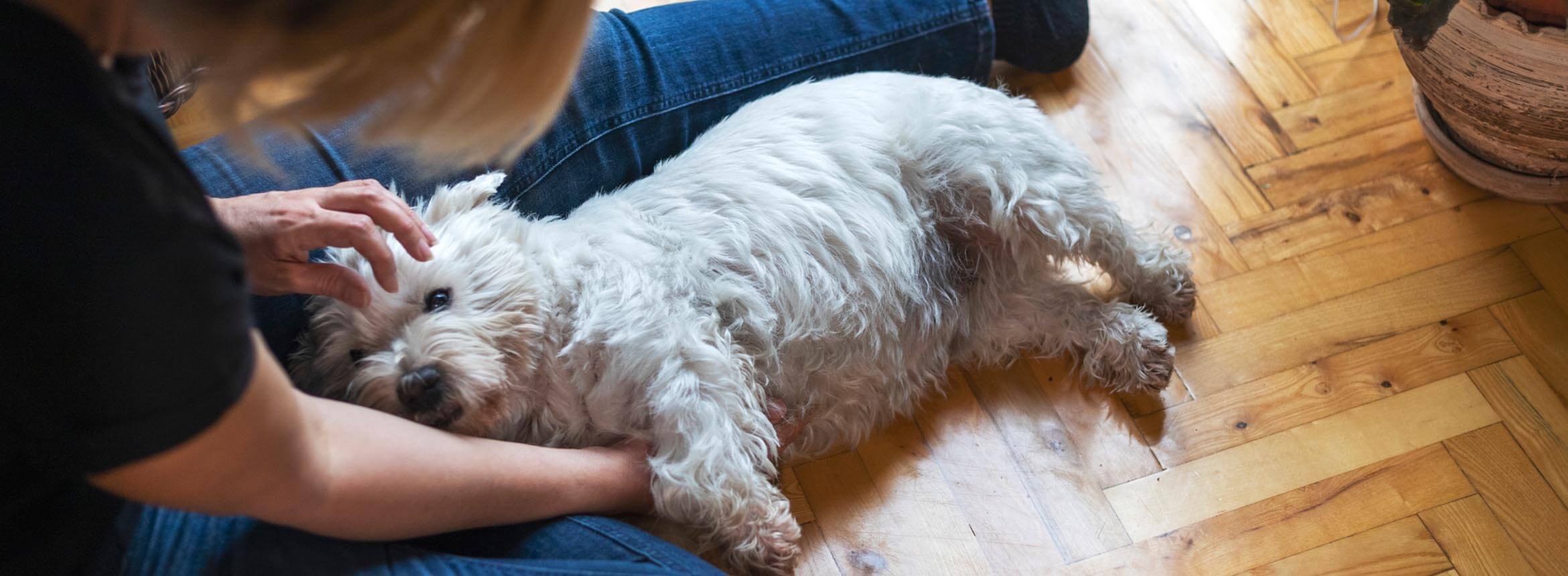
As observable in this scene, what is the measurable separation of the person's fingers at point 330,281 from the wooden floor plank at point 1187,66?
5.62ft

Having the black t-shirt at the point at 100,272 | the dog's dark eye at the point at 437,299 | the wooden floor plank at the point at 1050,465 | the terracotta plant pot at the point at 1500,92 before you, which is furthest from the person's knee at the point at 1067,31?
the black t-shirt at the point at 100,272

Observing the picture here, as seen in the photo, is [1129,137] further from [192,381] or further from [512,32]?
[192,381]

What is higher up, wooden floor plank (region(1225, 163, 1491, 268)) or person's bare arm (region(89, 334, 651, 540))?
person's bare arm (region(89, 334, 651, 540))

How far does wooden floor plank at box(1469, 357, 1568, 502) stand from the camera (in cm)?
174

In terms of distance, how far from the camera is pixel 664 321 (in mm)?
1485

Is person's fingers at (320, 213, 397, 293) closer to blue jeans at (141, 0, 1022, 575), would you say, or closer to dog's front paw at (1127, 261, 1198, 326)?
blue jeans at (141, 0, 1022, 575)

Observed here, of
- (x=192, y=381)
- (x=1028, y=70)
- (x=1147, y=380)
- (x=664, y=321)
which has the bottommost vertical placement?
(x=1147, y=380)

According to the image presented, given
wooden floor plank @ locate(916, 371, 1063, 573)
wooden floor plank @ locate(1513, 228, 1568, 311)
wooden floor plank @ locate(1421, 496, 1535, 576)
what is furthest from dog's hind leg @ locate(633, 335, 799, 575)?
wooden floor plank @ locate(1513, 228, 1568, 311)

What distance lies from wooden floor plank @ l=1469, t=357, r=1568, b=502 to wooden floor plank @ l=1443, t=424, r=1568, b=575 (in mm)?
21

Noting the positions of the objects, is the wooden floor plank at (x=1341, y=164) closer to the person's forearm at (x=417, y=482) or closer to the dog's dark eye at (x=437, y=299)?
the person's forearm at (x=417, y=482)

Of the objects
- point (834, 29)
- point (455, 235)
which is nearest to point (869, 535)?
point (455, 235)

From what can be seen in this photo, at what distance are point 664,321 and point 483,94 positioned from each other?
649 millimetres

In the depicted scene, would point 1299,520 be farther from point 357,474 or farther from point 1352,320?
point 357,474

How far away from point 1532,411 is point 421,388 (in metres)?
1.87
